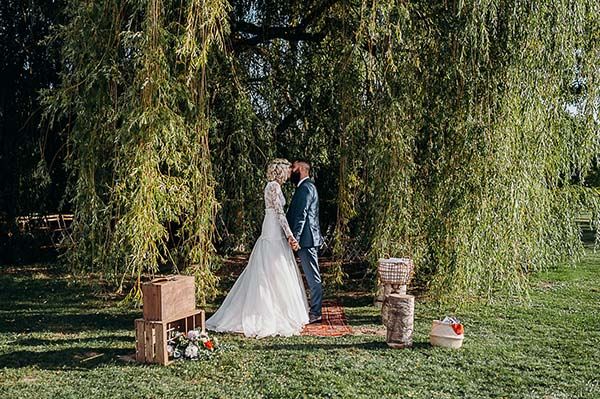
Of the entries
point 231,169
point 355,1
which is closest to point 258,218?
point 231,169

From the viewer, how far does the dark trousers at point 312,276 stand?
5.68m

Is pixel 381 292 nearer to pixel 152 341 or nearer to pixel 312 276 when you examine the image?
pixel 312 276

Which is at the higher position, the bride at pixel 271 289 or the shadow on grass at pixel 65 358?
the bride at pixel 271 289

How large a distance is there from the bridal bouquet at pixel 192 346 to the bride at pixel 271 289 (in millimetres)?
541

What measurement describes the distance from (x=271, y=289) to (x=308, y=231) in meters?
0.65

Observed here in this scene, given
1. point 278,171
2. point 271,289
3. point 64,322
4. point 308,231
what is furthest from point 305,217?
point 64,322

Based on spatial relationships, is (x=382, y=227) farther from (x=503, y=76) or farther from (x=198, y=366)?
(x=198, y=366)

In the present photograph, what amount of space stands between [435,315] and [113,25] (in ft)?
13.3

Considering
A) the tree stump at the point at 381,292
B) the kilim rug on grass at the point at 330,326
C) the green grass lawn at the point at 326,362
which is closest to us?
the green grass lawn at the point at 326,362

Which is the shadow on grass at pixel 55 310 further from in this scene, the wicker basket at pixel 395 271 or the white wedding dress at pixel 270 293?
the wicker basket at pixel 395 271

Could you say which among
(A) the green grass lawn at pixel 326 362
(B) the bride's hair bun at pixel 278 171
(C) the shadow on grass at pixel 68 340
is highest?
(B) the bride's hair bun at pixel 278 171

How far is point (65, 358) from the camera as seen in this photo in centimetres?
455

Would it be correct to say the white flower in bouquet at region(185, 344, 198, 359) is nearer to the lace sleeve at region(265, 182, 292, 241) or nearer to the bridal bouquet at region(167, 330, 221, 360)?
the bridal bouquet at region(167, 330, 221, 360)

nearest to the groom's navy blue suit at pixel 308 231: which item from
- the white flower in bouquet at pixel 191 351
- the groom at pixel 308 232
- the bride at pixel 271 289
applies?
the groom at pixel 308 232
